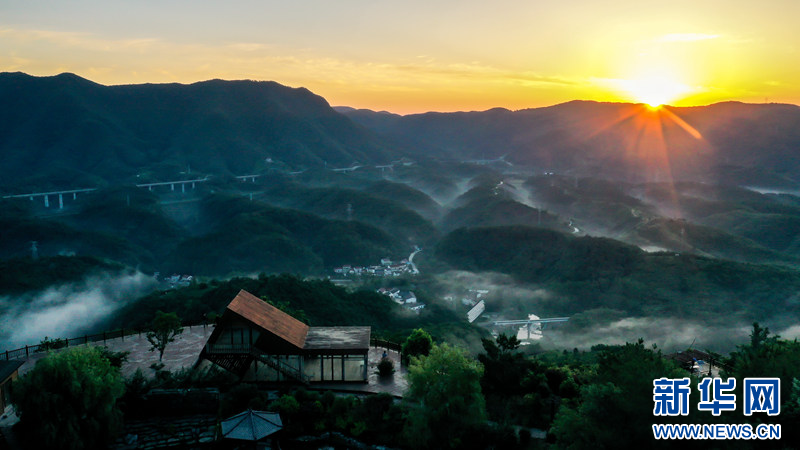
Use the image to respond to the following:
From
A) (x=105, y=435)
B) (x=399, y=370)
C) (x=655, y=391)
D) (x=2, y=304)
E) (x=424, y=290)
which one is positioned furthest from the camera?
(x=424, y=290)

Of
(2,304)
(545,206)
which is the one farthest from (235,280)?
(545,206)

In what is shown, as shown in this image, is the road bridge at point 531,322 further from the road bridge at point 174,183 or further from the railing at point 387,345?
the road bridge at point 174,183

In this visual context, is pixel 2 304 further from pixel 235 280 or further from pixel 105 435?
pixel 105 435

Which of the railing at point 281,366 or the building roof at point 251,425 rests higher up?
the railing at point 281,366

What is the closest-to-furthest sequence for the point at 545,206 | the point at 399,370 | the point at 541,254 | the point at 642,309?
the point at 399,370, the point at 642,309, the point at 541,254, the point at 545,206

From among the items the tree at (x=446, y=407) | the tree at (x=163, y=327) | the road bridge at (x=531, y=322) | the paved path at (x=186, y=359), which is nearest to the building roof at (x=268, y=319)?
the paved path at (x=186, y=359)

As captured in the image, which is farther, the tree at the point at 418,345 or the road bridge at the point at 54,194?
the road bridge at the point at 54,194

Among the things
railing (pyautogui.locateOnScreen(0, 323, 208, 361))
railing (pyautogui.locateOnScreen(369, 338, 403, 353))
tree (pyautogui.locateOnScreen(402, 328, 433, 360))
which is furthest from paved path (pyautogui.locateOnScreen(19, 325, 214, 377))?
tree (pyautogui.locateOnScreen(402, 328, 433, 360))

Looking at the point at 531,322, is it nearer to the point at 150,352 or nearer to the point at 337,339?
the point at 337,339
